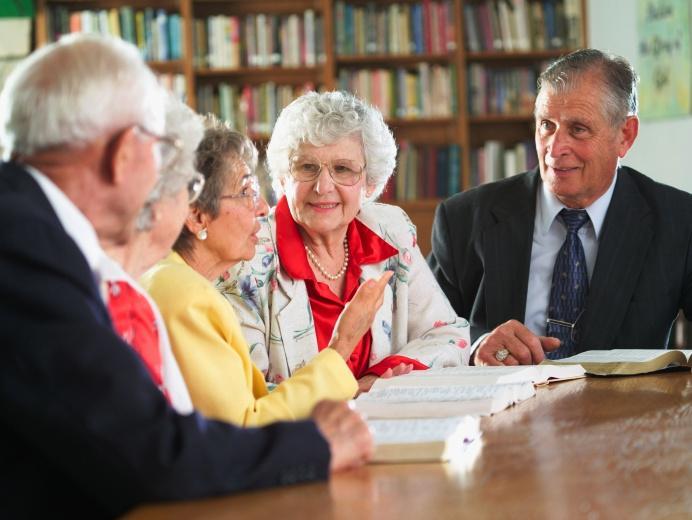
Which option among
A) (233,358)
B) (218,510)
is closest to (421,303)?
(233,358)

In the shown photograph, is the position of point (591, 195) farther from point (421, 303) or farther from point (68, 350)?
point (68, 350)

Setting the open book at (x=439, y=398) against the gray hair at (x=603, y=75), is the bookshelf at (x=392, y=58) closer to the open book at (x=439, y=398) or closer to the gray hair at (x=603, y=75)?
the gray hair at (x=603, y=75)

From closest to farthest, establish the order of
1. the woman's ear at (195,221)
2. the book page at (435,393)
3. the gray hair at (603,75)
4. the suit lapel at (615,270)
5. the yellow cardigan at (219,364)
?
the yellow cardigan at (219,364)
the book page at (435,393)
the woman's ear at (195,221)
the suit lapel at (615,270)
the gray hair at (603,75)

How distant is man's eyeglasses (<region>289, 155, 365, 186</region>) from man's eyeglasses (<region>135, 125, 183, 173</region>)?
112 centimetres

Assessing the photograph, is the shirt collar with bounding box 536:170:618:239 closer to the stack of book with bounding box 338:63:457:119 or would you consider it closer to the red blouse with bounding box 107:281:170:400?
the red blouse with bounding box 107:281:170:400

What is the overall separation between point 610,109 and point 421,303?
76 centimetres

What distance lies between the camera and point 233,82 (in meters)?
6.36

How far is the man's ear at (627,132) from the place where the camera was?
113 inches

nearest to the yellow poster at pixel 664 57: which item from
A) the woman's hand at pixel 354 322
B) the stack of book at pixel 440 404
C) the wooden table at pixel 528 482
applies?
the stack of book at pixel 440 404

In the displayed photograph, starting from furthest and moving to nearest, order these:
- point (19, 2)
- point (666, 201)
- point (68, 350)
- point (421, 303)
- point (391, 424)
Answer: point (19, 2), point (666, 201), point (421, 303), point (391, 424), point (68, 350)

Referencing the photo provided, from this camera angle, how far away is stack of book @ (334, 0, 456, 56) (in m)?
6.16

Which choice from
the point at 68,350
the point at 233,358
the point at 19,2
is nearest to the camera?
the point at 68,350

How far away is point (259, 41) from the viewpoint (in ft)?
20.3

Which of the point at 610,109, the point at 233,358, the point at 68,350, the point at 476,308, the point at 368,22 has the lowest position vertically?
the point at 476,308
